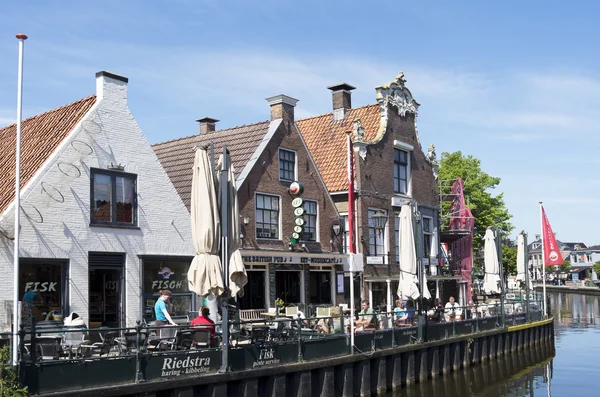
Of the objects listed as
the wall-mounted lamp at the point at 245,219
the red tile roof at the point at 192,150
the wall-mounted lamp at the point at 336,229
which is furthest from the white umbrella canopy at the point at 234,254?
the wall-mounted lamp at the point at 336,229

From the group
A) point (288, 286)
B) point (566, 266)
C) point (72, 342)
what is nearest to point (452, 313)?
point (288, 286)

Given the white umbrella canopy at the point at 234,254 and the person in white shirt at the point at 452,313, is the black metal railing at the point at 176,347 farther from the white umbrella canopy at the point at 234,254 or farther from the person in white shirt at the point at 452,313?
the person in white shirt at the point at 452,313

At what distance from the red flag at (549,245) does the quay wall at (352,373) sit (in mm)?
→ 9100

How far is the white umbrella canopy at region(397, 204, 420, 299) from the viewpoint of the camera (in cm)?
2145

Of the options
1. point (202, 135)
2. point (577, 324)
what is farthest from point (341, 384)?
point (577, 324)

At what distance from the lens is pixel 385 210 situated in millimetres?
32062

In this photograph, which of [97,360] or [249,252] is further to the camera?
[249,252]

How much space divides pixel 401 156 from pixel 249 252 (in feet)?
42.0

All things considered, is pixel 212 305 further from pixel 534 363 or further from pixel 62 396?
pixel 534 363

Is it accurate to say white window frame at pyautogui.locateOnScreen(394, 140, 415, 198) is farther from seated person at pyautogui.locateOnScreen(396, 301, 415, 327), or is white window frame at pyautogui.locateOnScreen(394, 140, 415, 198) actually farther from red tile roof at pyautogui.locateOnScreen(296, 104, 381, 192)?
seated person at pyautogui.locateOnScreen(396, 301, 415, 327)

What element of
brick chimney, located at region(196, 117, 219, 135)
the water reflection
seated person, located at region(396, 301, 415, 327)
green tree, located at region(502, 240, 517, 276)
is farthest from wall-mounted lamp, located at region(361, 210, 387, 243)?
green tree, located at region(502, 240, 517, 276)

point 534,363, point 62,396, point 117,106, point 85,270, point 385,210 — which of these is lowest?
point 534,363

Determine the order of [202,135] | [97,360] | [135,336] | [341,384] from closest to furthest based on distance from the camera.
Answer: [97,360]
[135,336]
[341,384]
[202,135]

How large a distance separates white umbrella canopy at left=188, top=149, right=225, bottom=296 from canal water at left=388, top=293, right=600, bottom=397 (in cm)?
735
